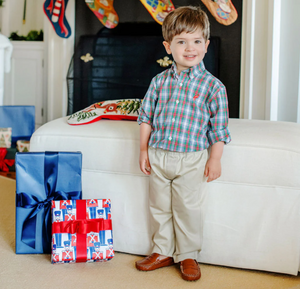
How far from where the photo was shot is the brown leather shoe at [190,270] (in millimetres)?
1106

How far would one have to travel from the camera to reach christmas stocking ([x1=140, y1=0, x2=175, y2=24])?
2.41m

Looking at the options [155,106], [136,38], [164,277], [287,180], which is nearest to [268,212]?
[287,180]

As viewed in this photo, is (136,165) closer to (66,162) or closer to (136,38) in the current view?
(66,162)

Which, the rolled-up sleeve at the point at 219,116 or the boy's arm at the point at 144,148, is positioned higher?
the rolled-up sleeve at the point at 219,116

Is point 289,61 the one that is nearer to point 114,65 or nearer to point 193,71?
point 193,71

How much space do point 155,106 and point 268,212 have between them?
19.2 inches

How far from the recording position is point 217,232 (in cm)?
118

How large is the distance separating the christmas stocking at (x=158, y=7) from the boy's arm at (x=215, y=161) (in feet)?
5.15

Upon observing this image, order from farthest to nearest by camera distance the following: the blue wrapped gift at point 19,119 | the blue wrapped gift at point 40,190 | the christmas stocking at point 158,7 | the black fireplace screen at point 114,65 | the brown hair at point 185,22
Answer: the black fireplace screen at point 114,65 → the christmas stocking at point 158,7 → the blue wrapped gift at point 19,119 → the blue wrapped gift at point 40,190 → the brown hair at point 185,22

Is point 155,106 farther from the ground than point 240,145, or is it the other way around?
point 155,106

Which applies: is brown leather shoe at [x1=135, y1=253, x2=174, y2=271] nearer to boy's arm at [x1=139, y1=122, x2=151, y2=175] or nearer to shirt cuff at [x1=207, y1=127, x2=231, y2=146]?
boy's arm at [x1=139, y1=122, x2=151, y2=175]

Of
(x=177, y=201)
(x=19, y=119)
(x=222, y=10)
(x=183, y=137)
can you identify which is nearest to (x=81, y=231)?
(x=177, y=201)

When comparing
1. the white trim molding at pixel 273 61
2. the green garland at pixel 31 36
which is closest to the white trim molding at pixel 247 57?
the white trim molding at pixel 273 61

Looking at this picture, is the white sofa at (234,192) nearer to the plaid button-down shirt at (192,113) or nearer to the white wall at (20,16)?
the plaid button-down shirt at (192,113)
